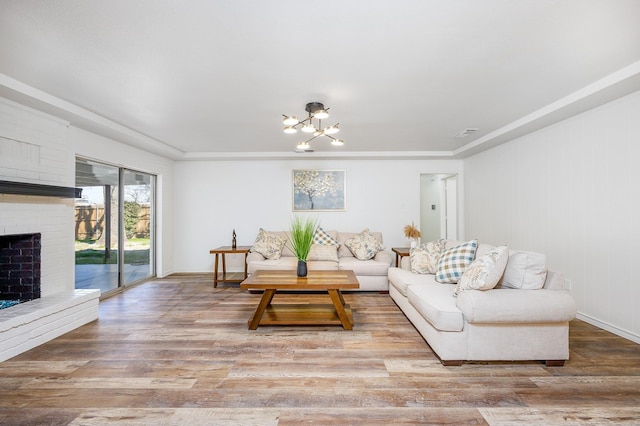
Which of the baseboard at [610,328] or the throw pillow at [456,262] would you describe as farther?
the throw pillow at [456,262]

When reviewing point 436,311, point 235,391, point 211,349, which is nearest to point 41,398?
point 211,349

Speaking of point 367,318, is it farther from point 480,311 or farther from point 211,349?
point 211,349

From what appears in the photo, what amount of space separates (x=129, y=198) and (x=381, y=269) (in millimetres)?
4251

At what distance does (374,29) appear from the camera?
72.9 inches

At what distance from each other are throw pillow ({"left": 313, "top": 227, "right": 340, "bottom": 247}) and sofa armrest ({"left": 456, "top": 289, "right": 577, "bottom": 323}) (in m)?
3.05

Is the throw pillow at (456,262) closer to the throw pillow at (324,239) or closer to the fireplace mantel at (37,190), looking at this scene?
the throw pillow at (324,239)

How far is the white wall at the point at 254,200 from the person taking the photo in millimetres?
5895

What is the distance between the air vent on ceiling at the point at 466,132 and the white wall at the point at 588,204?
0.72 metres

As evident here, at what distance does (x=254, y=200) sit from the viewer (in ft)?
19.4

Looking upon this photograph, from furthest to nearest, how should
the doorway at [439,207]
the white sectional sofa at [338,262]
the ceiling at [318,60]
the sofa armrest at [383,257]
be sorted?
the doorway at [439,207], the sofa armrest at [383,257], the white sectional sofa at [338,262], the ceiling at [318,60]

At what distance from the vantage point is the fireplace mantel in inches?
102

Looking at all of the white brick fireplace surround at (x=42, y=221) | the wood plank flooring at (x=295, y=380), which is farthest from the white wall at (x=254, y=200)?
the wood plank flooring at (x=295, y=380)

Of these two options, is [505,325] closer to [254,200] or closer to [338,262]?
[338,262]

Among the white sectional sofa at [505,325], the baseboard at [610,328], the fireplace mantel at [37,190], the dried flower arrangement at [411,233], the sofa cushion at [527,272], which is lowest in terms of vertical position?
the baseboard at [610,328]
